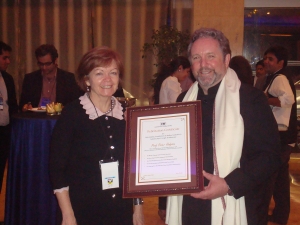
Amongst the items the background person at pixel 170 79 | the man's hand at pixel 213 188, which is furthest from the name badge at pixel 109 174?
the background person at pixel 170 79

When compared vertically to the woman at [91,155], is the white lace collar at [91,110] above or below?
above

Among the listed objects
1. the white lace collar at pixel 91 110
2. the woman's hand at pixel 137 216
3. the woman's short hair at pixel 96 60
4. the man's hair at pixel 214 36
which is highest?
the man's hair at pixel 214 36

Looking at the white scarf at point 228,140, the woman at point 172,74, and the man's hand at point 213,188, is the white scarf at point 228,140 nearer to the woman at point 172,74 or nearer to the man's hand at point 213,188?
the man's hand at point 213,188

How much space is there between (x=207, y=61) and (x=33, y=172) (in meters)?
2.15

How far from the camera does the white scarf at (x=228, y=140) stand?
1.80 m

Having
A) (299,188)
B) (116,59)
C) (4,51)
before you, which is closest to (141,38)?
(4,51)

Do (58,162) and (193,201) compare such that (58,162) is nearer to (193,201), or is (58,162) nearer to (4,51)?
(193,201)

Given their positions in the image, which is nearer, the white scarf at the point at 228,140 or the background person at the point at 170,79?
the white scarf at the point at 228,140

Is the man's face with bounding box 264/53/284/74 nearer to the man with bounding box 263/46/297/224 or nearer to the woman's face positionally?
the man with bounding box 263/46/297/224

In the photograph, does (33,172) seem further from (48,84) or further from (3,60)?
(3,60)

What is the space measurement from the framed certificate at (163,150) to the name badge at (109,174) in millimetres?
191

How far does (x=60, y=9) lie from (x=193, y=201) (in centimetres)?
702

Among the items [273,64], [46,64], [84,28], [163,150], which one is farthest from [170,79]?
[84,28]

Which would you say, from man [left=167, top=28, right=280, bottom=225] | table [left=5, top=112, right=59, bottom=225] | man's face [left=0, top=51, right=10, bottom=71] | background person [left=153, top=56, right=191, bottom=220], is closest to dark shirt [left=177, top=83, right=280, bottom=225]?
man [left=167, top=28, right=280, bottom=225]
